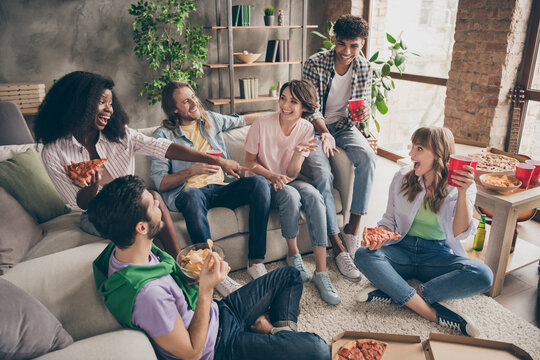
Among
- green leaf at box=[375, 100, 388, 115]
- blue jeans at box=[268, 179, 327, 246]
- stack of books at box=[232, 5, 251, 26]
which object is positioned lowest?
blue jeans at box=[268, 179, 327, 246]

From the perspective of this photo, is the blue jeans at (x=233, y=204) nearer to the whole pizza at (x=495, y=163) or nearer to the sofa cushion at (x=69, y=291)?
the sofa cushion at (x=69, y=291)

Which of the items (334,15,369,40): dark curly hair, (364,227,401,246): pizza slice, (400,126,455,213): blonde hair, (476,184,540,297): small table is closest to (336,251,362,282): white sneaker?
(364,227,401,246): pizza slice

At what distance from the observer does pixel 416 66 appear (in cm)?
427

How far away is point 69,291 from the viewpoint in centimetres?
130

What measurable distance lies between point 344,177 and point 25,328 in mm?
1929

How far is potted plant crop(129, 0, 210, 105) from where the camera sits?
384 cm

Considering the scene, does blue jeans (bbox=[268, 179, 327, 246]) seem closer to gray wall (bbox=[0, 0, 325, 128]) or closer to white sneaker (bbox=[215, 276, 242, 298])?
white sneaker (bbox=[215, 276, 242, 298])

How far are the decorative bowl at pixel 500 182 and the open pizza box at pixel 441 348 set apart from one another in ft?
2.56

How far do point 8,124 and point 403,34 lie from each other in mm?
3989

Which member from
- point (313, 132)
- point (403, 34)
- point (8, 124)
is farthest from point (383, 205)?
point (8, 124)

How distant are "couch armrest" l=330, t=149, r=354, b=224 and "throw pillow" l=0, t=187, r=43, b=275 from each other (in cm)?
175

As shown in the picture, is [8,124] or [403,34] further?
[403,34]

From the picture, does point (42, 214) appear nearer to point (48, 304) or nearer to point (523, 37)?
point (48, 304)

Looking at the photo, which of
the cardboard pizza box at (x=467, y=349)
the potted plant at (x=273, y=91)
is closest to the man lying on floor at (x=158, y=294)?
the cardboard pizza box at (x=467, y=349)
